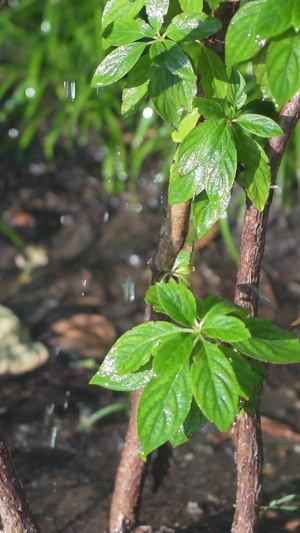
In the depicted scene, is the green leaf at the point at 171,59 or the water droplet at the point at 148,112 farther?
the water droplet at the point at 148,112

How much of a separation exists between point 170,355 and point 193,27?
18.9 inches

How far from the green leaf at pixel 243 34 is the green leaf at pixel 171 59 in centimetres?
12

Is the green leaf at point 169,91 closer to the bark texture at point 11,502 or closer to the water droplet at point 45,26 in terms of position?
the bark texture at point 11,502

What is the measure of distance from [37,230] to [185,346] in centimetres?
247

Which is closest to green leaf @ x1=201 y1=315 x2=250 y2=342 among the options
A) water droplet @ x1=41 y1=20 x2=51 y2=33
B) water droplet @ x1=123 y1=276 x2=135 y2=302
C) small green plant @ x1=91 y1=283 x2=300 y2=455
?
small green plant @ x1=91 y1=283 x2=300 y2=455

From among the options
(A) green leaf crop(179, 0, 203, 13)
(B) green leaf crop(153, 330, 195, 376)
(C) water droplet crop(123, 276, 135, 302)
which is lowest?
(C) water droplet crop(123, 276, 135, 302)

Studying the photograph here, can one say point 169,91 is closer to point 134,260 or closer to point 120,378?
point 120,378

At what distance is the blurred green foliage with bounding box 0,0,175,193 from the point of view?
3.39 metres

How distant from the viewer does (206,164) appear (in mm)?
1026

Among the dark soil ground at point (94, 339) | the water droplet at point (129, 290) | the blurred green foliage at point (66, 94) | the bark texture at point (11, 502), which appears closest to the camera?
the bark texture at point (11, 502)

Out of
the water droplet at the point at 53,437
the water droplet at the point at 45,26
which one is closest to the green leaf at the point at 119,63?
the water droplet at the point at 53,437

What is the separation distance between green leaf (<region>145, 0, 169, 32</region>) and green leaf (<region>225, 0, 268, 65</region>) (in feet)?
0.51

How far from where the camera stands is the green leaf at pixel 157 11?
3.39ft

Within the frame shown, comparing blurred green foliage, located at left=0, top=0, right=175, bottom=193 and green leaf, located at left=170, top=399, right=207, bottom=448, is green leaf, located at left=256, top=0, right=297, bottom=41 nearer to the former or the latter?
green leaf, located at left=170, top=399, right=207, bottom=448
